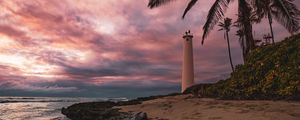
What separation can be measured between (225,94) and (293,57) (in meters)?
3.79

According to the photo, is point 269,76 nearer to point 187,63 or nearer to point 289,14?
point 289,14

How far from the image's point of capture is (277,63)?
14648 mm

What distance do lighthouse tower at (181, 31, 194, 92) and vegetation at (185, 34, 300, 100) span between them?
16948 millimetres

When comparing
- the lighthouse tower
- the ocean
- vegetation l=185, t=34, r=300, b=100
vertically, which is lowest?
the ocean

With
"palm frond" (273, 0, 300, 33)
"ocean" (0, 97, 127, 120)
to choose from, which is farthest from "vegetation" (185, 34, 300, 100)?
"ocean" (0, 97, 127, 120)

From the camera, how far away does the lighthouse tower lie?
35.0 meters

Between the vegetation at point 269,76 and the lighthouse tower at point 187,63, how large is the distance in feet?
55.6

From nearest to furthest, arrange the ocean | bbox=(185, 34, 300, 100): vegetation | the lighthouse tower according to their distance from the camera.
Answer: bbox=(185, 34, 300, 100): vegetation → the ocean → the lighthouse tower

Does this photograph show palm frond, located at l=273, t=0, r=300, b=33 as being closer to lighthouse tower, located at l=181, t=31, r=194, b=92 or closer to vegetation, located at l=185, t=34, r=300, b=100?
vegetation, located at l=185, t=34, r=300, b=100


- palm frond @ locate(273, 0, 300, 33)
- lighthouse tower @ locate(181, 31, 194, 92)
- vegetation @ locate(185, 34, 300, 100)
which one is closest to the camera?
vegetation @ locate(185, 34, 300, 100)

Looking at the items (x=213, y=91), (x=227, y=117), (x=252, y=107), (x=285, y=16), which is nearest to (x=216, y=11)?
(x=285, y=16)

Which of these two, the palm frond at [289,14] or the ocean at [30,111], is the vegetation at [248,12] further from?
the ocean at [30,111]

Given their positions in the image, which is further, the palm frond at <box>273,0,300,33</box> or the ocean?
the ocean

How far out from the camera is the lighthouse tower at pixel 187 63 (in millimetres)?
35031
